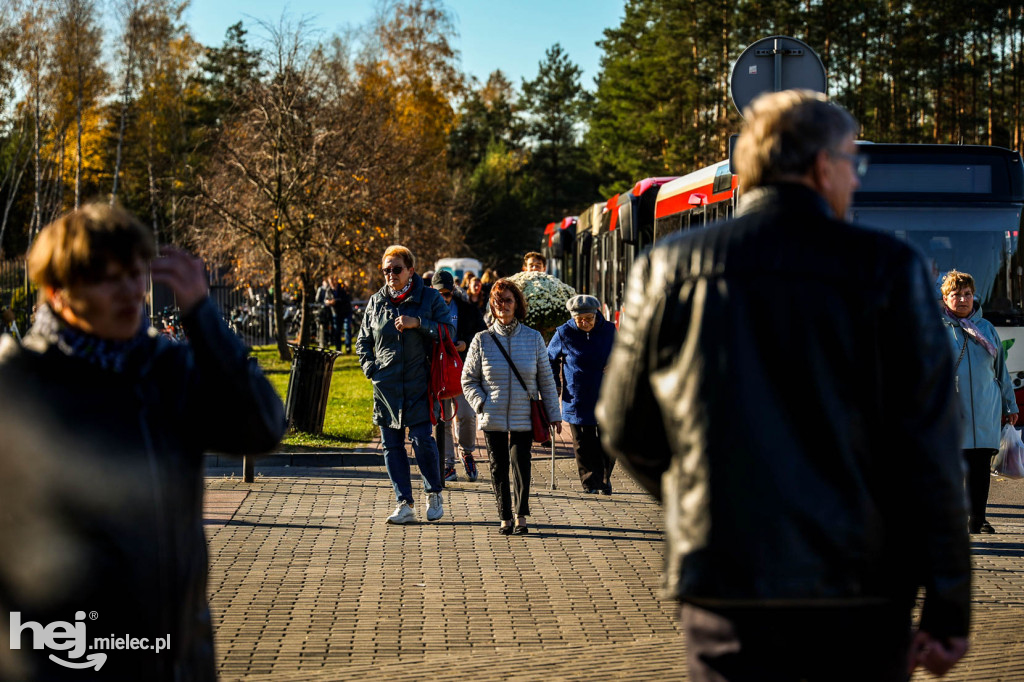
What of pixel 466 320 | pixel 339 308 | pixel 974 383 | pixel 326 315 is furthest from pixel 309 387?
pixel 326 315

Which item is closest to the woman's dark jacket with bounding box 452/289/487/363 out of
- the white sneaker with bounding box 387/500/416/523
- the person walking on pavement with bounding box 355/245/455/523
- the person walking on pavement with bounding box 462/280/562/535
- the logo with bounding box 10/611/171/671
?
the person walking on pavement with bounding box 462/280/562/535

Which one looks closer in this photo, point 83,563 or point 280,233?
point 83,563

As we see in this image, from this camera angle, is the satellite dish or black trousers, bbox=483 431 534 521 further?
the satellite dish

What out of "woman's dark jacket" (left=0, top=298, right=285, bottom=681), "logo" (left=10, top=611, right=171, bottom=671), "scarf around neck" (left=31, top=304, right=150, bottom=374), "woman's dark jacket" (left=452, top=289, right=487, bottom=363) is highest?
"woman's dark jacket" (left=452, top=289, right=487, bottom=363)

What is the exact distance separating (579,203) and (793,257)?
7997cm

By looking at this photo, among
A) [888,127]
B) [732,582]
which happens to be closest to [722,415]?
[732,582]

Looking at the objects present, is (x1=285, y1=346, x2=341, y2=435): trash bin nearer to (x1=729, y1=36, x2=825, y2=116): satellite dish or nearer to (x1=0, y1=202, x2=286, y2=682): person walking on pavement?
(x1=729, y1=36, x2=825, y2=116): satellite dish

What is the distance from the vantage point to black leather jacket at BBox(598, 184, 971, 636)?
7.81 feet

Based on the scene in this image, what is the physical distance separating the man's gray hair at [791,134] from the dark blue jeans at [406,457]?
250 inches

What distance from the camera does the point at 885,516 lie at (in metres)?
2.47

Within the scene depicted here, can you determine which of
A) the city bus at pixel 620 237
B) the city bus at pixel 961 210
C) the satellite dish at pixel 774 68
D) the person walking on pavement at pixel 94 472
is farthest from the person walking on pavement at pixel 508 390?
the city bus at pixel 620 237

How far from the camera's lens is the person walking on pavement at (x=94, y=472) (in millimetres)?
2426

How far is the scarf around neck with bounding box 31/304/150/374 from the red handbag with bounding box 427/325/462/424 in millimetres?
6322

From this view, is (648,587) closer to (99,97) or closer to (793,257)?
(793,257)
